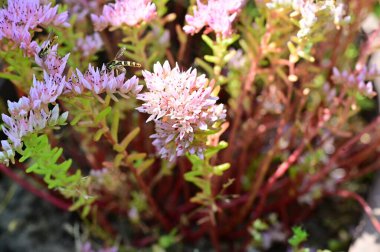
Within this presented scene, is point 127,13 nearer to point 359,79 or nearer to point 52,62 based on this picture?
point 52,62

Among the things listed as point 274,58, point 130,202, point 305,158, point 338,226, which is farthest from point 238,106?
point 338,226

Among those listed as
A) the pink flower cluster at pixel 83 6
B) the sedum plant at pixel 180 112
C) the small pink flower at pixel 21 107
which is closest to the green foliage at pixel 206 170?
the sedum plant at pixel 180 112

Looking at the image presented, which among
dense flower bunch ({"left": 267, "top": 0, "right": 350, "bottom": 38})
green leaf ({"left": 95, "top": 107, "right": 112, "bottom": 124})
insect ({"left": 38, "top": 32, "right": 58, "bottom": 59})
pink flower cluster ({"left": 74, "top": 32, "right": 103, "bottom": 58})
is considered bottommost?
green leaf ({"left": 95, "top": 107, "right": 112, "bottom": 124})

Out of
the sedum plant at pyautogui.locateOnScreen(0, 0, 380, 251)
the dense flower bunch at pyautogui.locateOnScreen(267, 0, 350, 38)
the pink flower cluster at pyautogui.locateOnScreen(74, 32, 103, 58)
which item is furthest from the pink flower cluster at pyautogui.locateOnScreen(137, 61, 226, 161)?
the pink flower cluster at pyautogui.locateOnScreen(74, 32, 103, 58)

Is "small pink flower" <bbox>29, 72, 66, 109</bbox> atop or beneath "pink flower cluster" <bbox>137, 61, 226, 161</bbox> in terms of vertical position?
atop

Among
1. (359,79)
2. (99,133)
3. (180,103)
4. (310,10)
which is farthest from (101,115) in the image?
(359,79)

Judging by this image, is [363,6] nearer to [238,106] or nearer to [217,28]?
[238,106]

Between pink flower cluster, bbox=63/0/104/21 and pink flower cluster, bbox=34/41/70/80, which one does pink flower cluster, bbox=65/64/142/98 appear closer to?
pink flower cluster, bbox=34/41/70/80
